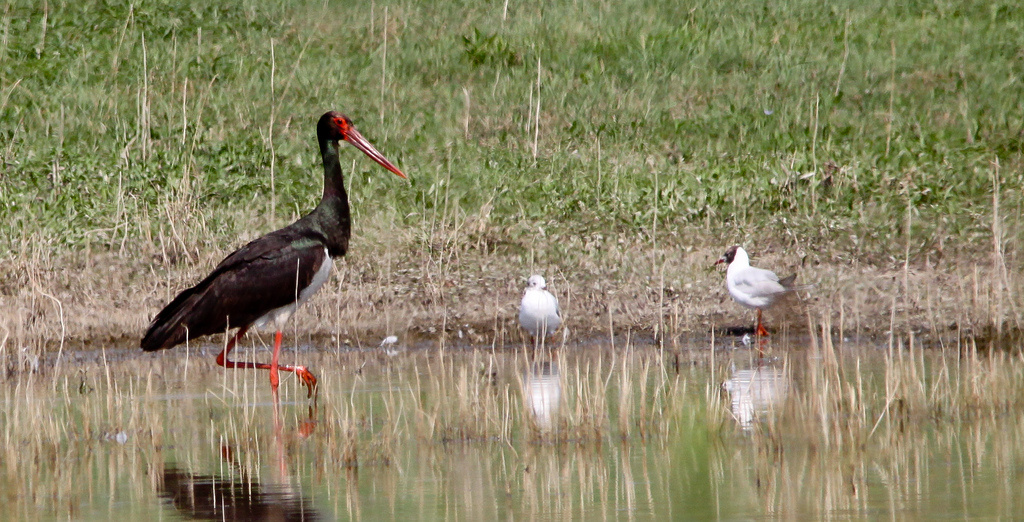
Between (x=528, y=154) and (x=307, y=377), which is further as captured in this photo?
(x=528, y=154)

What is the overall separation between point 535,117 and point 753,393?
7.66 metres

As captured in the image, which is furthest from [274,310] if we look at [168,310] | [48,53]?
[48,53]

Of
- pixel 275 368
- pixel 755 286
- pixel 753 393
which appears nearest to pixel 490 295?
pixel 755 286

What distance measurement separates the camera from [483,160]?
1377 cm

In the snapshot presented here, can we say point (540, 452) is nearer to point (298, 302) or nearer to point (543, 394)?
point (543, 394)

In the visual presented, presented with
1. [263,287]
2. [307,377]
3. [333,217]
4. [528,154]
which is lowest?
[307,377]

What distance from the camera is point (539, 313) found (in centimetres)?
960

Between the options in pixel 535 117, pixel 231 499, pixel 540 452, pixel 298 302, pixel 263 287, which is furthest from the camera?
pixel 535 117

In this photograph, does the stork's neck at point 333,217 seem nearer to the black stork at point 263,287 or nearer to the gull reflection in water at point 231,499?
the black stork at point 263,287

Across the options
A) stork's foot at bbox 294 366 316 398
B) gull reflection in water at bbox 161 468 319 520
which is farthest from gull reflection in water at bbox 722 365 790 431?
stork's foot at bbox 294 366 316 398

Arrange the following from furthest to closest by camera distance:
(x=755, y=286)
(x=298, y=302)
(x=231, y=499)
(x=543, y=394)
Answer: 1. (x=755, y=286)
2. (x=298, y=302)
3. (x=543, y=394)
4. (x=231, y=499)

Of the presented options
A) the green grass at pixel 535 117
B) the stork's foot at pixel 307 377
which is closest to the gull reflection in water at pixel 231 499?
the stork's foot at pixel 307 377

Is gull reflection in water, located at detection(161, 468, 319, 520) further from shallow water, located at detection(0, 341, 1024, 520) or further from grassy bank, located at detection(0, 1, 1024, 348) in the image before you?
grassy bank, located at detection(0, 1, 1024, 348)

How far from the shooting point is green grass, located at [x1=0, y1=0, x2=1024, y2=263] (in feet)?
40.1
